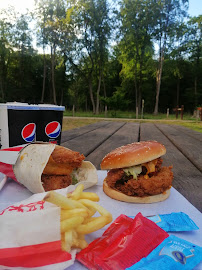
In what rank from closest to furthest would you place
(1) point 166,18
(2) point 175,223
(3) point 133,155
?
(2) point 175,223 < (3) point 133,155 < (1) point 166,18

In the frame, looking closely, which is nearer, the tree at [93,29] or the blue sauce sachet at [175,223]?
the blue sauce sachet at [175,223]

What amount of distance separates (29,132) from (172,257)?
3.74 ft

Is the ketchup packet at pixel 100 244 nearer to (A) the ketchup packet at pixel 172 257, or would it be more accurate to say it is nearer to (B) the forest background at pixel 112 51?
(A) the ketchup packet at pixel 172 257

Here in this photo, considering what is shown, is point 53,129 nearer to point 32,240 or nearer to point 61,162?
point 61,162

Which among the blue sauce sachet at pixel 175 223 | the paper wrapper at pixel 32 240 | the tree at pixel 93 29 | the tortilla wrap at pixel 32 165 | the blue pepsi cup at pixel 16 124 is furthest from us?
the tree at pixel 93 29

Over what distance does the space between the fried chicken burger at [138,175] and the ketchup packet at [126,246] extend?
0.45 m

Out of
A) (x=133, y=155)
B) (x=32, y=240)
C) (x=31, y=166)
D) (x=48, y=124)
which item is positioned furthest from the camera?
(x=48, y=124)

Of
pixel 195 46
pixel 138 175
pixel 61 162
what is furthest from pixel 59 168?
pixel 195 46

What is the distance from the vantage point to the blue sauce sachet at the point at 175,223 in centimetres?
92

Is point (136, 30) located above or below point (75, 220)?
above

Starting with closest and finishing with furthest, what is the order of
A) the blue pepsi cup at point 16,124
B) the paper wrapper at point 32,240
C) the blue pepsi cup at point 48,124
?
the paper wrapper at point 32,240 < the blue pepsi cup at point 16,124 < the blue pepsi cup at point 48,124

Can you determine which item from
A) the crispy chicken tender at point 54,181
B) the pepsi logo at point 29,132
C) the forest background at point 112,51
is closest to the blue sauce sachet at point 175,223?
the crispy chicken tender at point 54,181

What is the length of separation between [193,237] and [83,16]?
87.0 ft

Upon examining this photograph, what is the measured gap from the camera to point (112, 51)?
104ft
